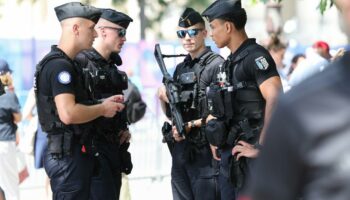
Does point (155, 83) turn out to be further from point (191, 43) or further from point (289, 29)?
point (191, 43)

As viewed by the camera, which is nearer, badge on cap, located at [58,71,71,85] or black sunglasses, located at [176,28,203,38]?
badge on cap, located at [58,71,71,85]

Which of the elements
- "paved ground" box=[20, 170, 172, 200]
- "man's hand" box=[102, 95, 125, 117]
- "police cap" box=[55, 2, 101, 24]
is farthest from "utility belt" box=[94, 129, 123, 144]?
"paved ground" box=[20, 170, 172, 200]

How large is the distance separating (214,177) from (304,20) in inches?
1368

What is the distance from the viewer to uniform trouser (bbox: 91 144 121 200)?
18.8 feet

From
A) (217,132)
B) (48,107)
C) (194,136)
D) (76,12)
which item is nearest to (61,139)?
(48,107)

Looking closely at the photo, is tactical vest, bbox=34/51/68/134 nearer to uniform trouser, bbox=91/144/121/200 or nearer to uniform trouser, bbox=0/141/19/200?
uniform trouser, bbox=91/144/121/200

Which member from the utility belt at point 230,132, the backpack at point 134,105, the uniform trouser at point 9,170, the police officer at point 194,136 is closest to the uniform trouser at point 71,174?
the utility belt at point 230,132

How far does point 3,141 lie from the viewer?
8.56 meters

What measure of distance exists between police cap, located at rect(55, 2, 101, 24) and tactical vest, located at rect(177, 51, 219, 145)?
1.06 metres

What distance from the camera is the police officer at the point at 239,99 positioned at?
5133mm

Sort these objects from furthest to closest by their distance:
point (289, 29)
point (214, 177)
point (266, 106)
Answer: point (289, 29), point (214, 177), point (266, 106)

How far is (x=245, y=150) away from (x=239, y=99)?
336 millimetres

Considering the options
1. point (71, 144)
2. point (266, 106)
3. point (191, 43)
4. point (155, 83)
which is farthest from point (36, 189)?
point (266, 106)

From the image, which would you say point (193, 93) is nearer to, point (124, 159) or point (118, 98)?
point (124, 159)
